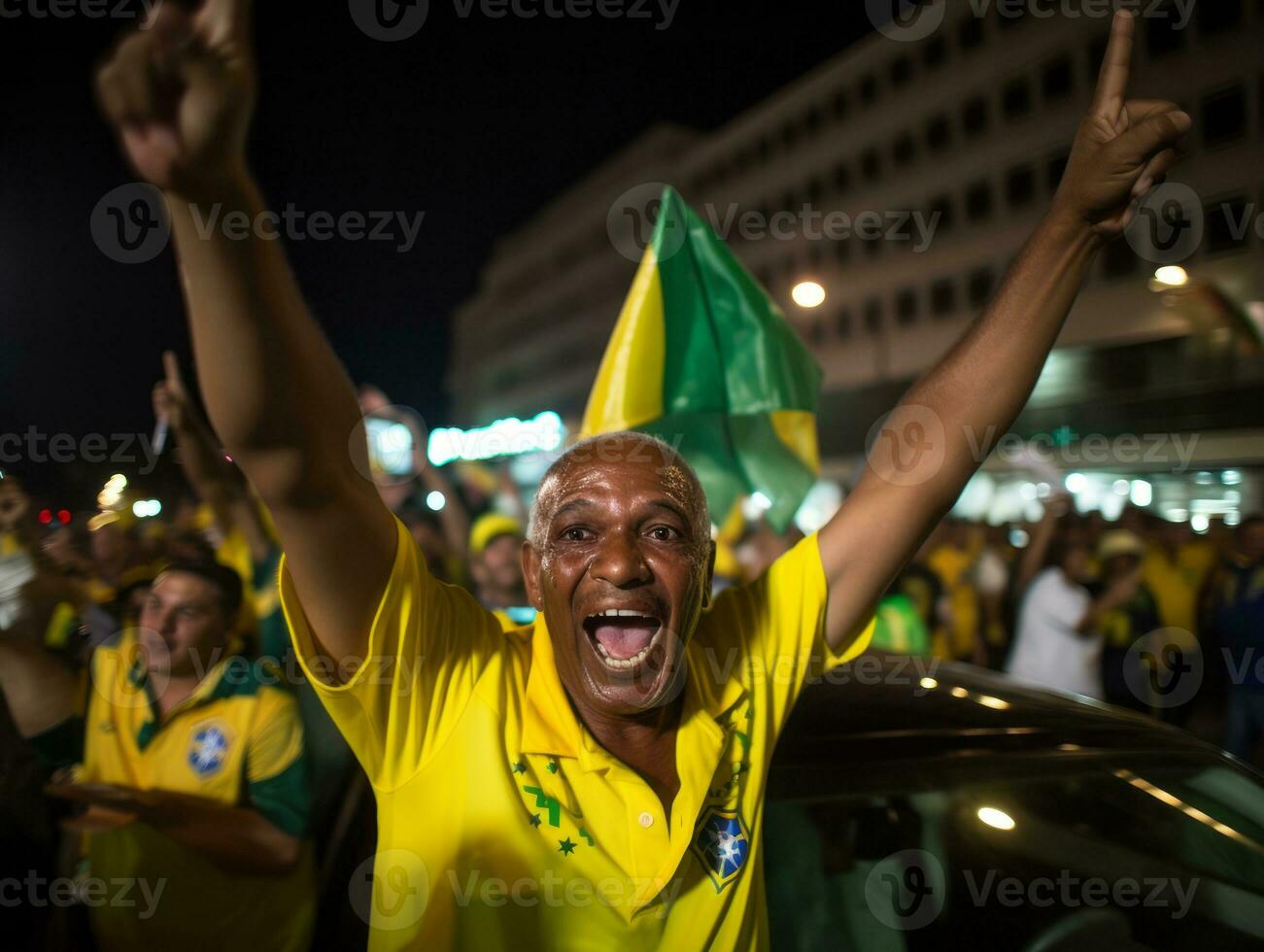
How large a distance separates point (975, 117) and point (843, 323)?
9.78 metres

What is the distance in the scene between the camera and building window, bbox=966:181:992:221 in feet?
108

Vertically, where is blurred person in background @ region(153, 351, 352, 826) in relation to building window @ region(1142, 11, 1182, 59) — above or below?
below

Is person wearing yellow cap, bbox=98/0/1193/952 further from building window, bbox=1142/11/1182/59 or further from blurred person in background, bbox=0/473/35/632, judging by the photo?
building window, bbox=1142/11/1182/59

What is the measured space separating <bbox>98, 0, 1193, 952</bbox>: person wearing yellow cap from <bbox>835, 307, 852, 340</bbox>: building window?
39.2 meters

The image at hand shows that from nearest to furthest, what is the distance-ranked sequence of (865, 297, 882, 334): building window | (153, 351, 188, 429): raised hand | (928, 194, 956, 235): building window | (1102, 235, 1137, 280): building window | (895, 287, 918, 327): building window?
1. (153, 351, 188, 429): raised hand
2. (1102, 235, 1137, 280): building window
3. (928, 194, 956, 235): building window
4. (895, 287, 918, 327): building window
5. (865, 297, 882, 334): building window

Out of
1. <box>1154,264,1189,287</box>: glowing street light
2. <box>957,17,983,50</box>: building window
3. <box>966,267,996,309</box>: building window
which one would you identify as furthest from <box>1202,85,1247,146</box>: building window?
<box>957,17,983,50</box>: building window

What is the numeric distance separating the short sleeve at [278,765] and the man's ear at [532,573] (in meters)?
1.43

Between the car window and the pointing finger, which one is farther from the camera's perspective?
the car window

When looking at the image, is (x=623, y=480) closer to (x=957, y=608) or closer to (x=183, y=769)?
(x=183, y=769)

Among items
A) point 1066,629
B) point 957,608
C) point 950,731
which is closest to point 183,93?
point 950,731

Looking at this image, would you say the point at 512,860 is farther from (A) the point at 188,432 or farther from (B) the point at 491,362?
Result: (B) the point at 491,362

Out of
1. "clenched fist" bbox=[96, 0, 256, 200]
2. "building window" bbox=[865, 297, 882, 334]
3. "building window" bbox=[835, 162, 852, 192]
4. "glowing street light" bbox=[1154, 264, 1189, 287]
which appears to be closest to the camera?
"clenched fist" bbox=[96, 0, 256, 200]

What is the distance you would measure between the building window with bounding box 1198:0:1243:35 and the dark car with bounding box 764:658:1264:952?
28.3 metres

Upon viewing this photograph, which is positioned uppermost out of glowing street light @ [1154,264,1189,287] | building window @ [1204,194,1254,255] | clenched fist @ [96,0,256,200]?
building window @ [1204,194,1254,255]
